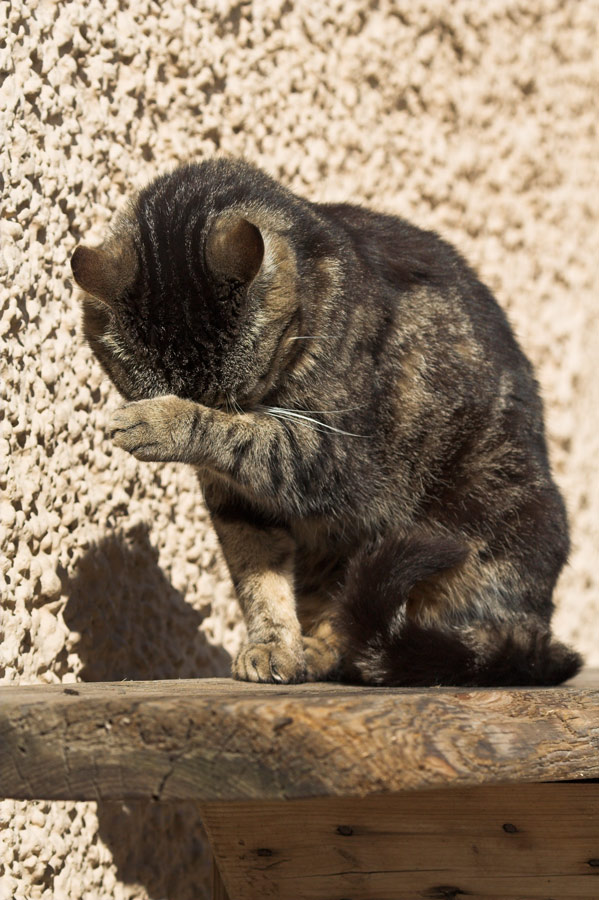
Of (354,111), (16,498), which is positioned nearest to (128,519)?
(16,498)

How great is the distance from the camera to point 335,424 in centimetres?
189

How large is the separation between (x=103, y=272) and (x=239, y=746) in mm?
897

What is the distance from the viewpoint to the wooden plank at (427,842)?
161 centimetres

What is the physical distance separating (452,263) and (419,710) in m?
1.25

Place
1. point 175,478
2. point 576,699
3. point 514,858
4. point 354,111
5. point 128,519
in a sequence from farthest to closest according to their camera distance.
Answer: point 354,111, point 175,478, point 128,519, point 514,858, point 576,699

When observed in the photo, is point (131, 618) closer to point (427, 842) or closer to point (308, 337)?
point (308, 337)

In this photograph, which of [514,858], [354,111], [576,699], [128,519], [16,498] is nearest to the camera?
[576,699]

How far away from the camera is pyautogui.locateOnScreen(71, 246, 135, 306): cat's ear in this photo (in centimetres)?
179

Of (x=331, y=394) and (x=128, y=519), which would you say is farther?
(x=128, y=519)

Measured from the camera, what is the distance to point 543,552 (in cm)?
209

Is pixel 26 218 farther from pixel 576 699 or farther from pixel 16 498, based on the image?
pixel 576 699

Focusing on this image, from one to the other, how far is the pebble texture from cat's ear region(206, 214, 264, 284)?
0.37 metres

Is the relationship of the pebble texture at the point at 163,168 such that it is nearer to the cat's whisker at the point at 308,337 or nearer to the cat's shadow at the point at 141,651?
the cat's shadow at the point at 141,651

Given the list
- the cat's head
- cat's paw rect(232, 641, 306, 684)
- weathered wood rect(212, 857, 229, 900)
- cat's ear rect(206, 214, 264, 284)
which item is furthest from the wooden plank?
cat's ear rect(206, 214, 264, 284)
